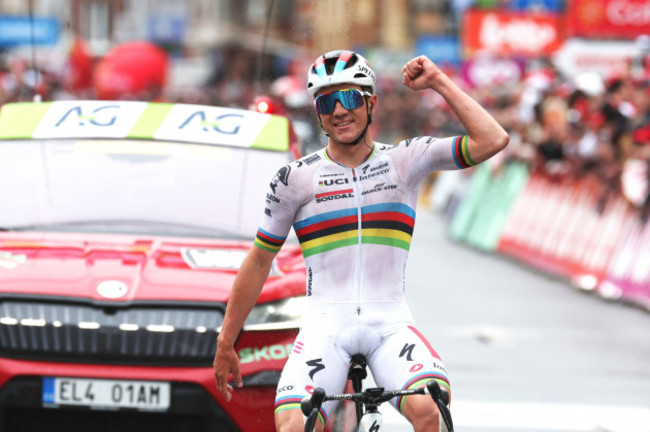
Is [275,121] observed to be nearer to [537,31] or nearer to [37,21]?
[537,31]

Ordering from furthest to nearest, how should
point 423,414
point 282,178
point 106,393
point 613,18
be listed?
point 613,18 < point 106,393 < point 282,178 < point 423,414

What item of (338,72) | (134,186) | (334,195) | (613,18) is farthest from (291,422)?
(613,18)

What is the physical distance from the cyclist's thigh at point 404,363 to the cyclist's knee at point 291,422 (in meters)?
0.31

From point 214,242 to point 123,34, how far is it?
359ft

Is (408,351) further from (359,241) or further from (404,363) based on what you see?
(359,241)

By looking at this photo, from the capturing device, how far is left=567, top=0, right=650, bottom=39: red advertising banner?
27106 millimetres

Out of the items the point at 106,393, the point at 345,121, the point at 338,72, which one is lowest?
the point at 106,393

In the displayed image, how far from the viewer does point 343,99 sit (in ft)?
16.7

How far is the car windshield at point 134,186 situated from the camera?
23.3 ft

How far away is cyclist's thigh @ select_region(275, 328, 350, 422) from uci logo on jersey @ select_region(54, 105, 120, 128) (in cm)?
280

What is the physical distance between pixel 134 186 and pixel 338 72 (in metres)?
2.50

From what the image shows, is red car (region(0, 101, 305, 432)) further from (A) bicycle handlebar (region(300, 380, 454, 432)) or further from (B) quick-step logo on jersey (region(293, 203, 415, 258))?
(A) bicycle handlebar (region(300, 380, 454, 432))

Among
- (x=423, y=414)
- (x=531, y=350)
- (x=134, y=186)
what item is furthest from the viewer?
(x=531, y=350)

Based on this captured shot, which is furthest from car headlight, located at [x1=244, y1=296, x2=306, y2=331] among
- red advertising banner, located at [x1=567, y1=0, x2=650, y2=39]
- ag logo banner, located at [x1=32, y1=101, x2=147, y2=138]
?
red advertising banner, located at [x1=567, y1=0, x2=650, y2=39]
